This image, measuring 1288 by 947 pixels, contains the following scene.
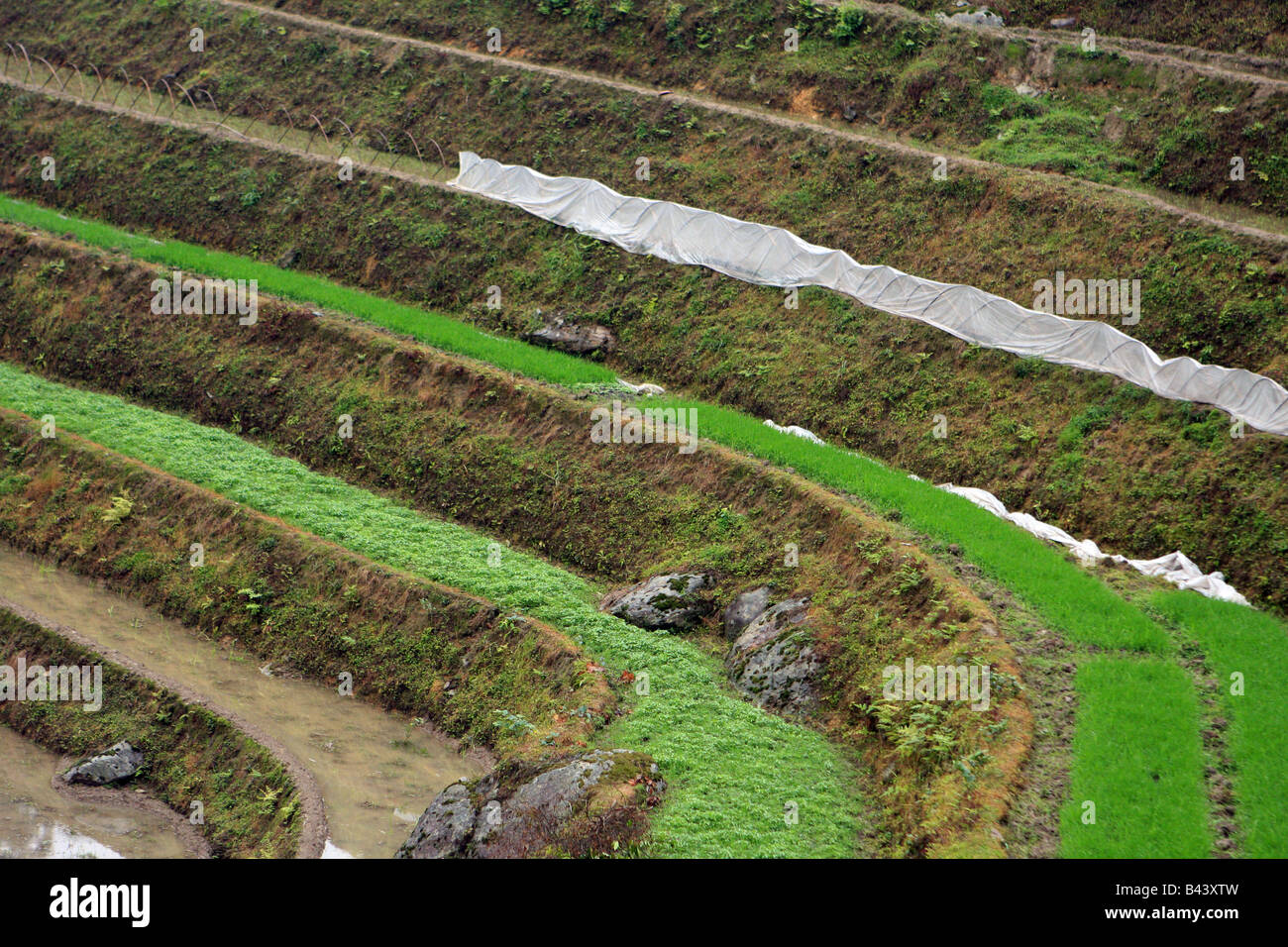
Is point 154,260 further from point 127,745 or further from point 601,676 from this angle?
point 601,676

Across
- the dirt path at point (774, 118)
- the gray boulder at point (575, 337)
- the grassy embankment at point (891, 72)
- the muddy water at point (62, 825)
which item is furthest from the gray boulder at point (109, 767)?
the grassy embankment at point (891, 72)

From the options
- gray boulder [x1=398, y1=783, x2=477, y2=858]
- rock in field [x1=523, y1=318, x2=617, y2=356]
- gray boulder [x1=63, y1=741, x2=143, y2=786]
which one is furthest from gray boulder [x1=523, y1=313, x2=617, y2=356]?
gray boulder [x1=398, y1=783, x2=477, y2=858]

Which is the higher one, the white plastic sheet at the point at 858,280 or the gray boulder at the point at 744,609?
the white plastic sheet at the point at 858,280

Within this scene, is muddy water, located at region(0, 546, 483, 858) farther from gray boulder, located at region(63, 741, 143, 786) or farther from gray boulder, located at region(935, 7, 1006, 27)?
gray boulder, located at region(935, 7, 1006, 27)

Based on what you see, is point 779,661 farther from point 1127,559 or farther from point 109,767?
point 109,767

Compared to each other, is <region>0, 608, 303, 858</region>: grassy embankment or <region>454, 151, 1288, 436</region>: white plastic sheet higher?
<region>454, 151, 1288, 436</region>: white plastic sheet

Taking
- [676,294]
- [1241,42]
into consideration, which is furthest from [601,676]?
[1241,42]

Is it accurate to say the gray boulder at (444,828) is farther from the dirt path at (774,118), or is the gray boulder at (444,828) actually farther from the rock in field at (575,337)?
the dirt path at (774,118)
